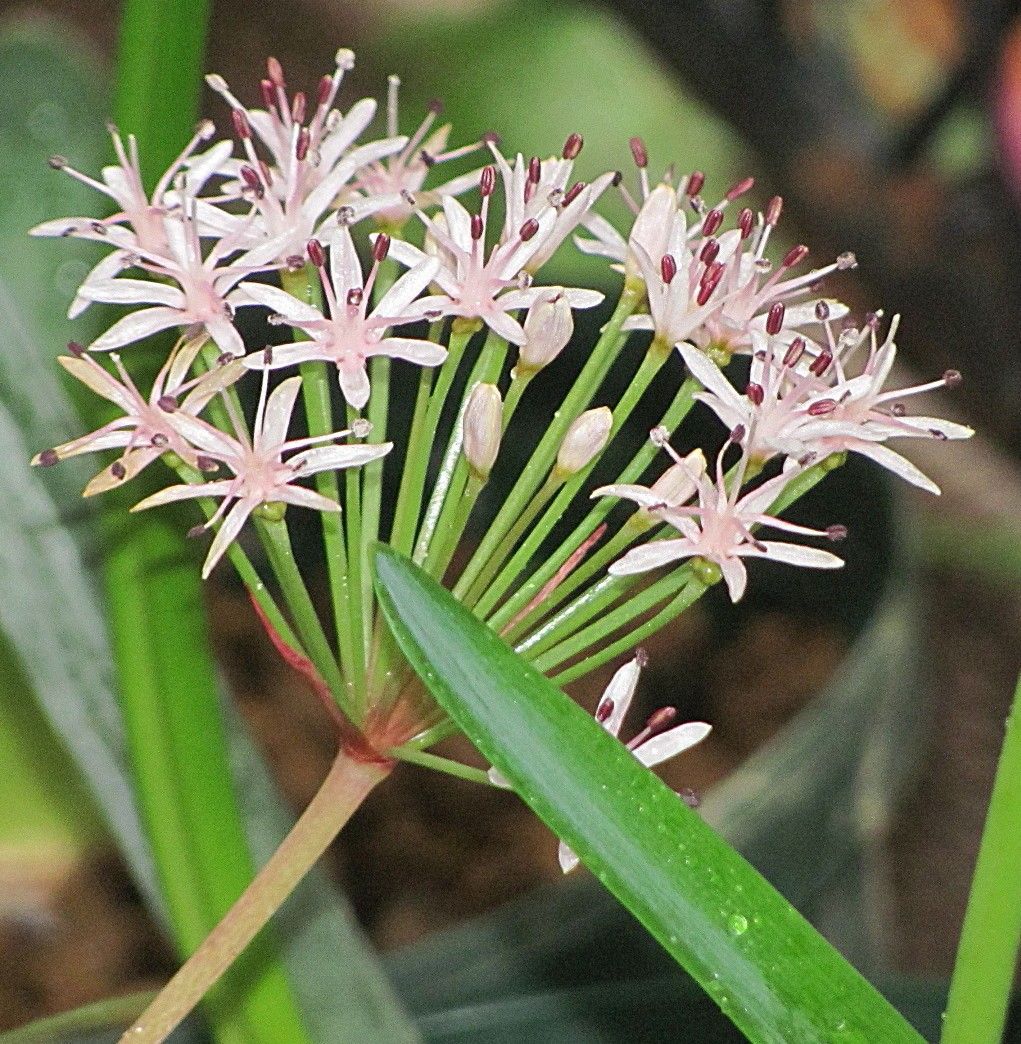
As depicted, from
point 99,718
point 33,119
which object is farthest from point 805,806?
point 33,119

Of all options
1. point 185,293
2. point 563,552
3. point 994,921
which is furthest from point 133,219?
point 994,921

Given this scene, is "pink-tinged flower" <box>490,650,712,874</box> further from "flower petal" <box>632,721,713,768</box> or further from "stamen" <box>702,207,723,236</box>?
"stamen" <box>702,207,723,236</box>

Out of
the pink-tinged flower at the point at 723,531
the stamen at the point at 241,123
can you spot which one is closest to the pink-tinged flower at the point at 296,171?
the stamen at the point at 241,123

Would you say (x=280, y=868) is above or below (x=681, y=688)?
above

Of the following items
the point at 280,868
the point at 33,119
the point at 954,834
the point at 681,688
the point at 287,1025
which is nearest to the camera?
the point at 280,868

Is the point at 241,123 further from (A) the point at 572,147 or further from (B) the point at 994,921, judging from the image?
(B) the point at 994,921

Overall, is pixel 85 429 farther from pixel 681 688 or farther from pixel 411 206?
pixel 681 688
